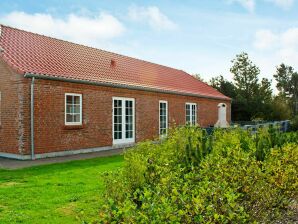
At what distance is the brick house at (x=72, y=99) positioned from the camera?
558 inches

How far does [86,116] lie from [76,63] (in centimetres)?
367

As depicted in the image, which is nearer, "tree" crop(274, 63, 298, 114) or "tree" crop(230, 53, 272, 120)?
"tree" crop(230, 53, 272, 120)

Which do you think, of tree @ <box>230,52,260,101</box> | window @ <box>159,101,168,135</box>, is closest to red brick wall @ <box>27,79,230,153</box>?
window @ <box>159,101,168,135</box>

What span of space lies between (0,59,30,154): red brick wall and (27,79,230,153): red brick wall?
0.48 meters

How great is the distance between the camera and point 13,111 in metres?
14.4

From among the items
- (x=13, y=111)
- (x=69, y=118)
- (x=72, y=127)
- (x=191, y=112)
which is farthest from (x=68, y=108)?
(x=191, y=112)

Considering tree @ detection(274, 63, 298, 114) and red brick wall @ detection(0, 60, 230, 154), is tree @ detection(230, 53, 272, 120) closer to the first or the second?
red brick wall @ detection(0, 60, 230, 154)

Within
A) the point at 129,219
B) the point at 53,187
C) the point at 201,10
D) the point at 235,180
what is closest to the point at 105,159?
the point at 53,187

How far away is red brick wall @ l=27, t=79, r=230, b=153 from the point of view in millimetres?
14414

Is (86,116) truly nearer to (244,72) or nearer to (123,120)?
(123,120)

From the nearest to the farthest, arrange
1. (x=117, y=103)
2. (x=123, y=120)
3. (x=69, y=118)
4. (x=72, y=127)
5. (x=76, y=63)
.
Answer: (x=72, y=127), (x=69, y=118), (x=117, y=103), (x=123, y=120), (x=76, y=63)

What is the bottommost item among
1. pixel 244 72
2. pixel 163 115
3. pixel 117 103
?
pixel 163 115

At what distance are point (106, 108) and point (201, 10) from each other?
7.98m

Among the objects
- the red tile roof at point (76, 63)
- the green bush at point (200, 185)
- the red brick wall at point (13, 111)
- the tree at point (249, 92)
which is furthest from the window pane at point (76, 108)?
the tree at point (249, 92)
